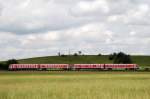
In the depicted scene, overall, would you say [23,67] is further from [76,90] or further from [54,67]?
[76,90]

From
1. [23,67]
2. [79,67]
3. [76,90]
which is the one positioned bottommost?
[76,90]

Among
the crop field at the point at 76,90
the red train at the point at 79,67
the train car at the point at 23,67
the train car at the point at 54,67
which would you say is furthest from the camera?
the train car at the point at 23,67

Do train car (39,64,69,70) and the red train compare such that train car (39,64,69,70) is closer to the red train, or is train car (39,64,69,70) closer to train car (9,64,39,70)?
the red train

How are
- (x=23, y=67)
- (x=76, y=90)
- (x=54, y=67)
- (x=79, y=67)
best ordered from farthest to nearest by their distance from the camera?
(x=23, y=67)
(x=54, y=67)
(x=79, y=67)
(x=76, y=90)

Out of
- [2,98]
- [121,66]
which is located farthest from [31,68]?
[2,98]

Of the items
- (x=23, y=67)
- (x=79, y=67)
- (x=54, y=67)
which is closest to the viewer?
(x=79, y=67)

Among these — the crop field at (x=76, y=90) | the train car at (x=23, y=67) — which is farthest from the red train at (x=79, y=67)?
the crop field at (x=76, y=90)

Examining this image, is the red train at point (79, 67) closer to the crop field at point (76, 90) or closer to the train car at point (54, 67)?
the train car at point (54, 67)

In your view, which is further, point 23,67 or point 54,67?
point 23,67

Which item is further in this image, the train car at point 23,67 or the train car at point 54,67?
the train car at point 23,67

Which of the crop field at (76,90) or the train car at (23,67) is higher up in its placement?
the train car at (23,67)

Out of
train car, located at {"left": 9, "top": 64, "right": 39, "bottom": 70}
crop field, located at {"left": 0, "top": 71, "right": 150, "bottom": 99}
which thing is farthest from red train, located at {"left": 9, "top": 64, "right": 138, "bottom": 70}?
crop field, located at {"left": 0, "top": 71, "right": 150, "bottom": 99}

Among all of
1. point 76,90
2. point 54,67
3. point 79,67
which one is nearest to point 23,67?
point 54,67

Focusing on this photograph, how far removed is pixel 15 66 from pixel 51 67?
46.4 ft
